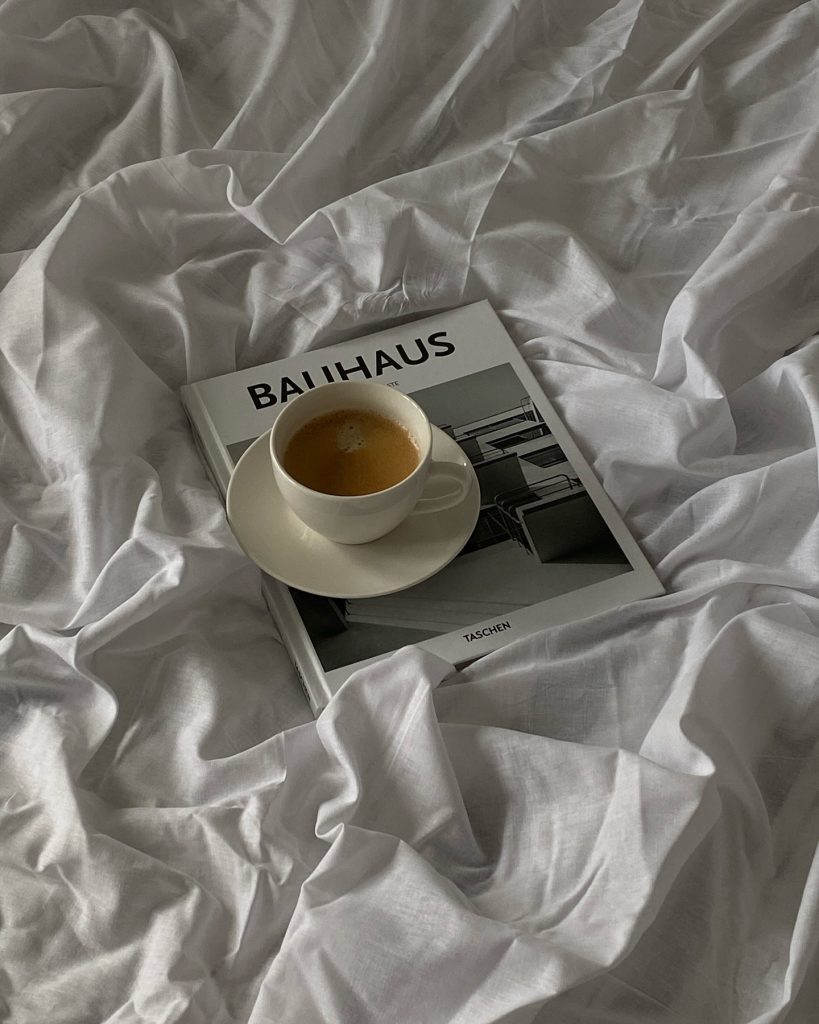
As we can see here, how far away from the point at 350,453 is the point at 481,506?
91 mm

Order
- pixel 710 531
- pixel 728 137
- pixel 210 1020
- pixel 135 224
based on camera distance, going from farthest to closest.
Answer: pixel 728 137 → pixel 135 224 → pixel 710 531 → pixel 210 1020

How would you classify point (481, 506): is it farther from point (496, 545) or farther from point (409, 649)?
point (409, 649)

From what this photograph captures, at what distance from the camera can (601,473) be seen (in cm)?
68

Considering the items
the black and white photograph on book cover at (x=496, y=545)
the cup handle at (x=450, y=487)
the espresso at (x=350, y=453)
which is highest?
the espresso at (x=350, y=453)

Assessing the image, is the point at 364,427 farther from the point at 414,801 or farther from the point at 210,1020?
the point at 210,1020

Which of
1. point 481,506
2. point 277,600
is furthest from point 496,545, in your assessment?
point 277,600

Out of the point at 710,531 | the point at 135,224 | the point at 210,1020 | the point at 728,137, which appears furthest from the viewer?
the point at 728,137

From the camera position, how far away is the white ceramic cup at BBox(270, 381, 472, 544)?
0.58 meters

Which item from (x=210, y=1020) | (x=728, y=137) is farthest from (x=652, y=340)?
(x=210, y=1020)

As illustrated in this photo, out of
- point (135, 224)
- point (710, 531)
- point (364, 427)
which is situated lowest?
point (710, 531)

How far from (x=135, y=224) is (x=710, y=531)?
42 centimetres

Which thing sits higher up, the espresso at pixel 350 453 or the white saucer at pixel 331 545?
the espresso at pixel 350 453

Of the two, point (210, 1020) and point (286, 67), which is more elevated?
point (286, 67)

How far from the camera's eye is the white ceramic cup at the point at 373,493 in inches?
22.9
